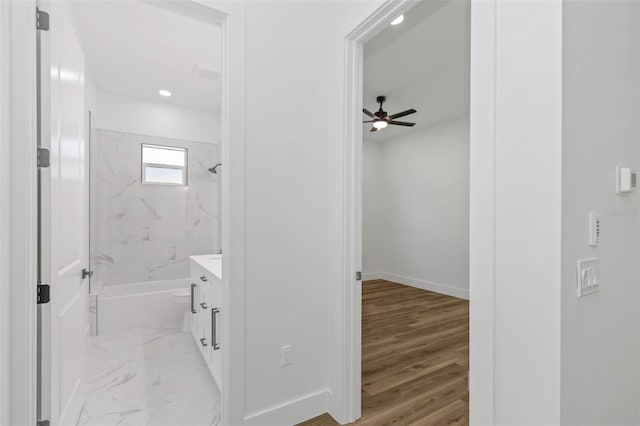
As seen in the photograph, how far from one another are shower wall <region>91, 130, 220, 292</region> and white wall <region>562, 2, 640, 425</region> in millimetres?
4438

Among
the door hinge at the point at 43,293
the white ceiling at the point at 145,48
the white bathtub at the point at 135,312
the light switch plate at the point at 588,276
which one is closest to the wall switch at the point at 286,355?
the door hinge at the point at 43,293

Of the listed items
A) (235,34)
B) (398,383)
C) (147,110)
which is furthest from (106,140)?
(398,383)

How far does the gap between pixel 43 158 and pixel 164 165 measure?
10.9 feet

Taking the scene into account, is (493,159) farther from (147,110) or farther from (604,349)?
(147,110)

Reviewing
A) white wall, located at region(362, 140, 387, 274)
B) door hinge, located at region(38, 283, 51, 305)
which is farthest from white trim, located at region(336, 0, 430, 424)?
white wall, located at region(362, 140, 387, 274)

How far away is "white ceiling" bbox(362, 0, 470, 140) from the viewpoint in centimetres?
232

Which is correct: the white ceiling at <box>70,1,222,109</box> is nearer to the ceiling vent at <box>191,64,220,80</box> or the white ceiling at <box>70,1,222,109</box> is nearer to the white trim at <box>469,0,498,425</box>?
the ceiling vent at <box>191,64,220,80</box>

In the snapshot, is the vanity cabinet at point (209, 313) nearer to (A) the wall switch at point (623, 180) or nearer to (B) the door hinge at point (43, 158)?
(B) the door hinge at point (43, 158)

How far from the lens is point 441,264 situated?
504 cm

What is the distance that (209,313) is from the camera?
2.32 meters

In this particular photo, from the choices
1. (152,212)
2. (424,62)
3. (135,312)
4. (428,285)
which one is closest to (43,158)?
(135,312)

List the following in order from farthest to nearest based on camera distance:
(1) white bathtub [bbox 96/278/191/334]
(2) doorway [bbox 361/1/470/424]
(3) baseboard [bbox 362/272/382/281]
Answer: (3) baseboard [bbox 362/272/382/281] → (1) white bathtub [bbox 96/278/191/334] → (2) doorway [bbox 361/1/470/424]

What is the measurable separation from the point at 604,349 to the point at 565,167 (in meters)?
0.71

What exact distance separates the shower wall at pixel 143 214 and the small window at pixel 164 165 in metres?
0.07
